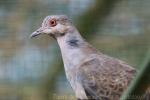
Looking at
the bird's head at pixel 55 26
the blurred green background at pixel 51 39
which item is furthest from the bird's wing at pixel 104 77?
the blurred green background at pixel 51 39

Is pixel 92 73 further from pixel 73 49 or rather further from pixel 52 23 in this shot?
pixel 52 23

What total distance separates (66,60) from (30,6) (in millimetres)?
2196

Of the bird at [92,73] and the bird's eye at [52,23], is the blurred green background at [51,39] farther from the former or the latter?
the bird at [92,73]

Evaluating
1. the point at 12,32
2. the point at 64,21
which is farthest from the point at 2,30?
the point at 64,21

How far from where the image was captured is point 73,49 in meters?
3.04

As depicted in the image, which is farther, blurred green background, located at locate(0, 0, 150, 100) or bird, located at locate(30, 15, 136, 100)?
blurred green background, located at locate(0, 0, 150, 100)

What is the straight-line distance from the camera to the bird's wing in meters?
2.75

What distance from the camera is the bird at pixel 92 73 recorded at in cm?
276

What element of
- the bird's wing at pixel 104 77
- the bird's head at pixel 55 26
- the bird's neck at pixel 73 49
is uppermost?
the bird's head at pixel 55 26

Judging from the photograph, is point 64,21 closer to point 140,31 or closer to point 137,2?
point 140,31

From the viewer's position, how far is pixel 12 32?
5.07 metres

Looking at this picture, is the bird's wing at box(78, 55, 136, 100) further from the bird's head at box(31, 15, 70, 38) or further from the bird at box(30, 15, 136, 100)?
the bird's head at box(31, 15, 70, 38)

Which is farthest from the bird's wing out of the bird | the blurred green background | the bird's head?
the blurred green background

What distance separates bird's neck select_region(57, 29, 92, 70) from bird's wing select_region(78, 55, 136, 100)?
0.19ft
